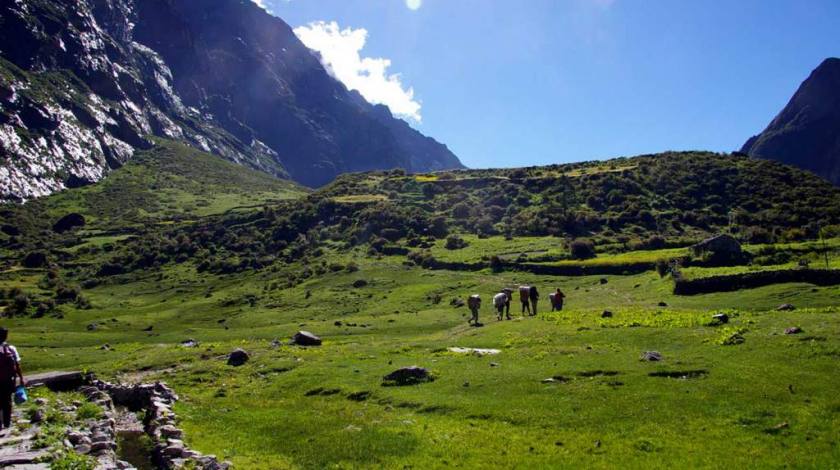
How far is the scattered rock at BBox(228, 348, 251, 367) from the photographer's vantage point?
45.2 metres

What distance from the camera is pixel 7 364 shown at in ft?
75.8

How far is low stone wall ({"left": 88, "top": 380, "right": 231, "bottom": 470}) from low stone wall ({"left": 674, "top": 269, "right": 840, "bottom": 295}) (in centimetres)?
4999

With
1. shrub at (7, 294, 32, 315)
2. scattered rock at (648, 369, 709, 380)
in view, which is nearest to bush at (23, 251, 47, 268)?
shrub at (7, 294, 32, 315)

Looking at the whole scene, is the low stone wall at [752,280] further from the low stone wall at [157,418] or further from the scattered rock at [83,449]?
the scattered rock at [83,449]

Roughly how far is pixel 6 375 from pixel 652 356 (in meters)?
30.6

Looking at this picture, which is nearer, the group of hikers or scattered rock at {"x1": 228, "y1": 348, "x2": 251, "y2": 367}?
scattered rock at {"x1": 228, "y1": 348, "x2": 251, "y2": 367}

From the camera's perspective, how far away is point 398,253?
126250mm

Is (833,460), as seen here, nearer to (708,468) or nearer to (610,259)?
(708,468)

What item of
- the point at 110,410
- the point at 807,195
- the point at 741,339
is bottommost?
the point at 110,410

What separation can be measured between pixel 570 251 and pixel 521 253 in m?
9.28

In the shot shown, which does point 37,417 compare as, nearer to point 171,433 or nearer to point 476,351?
point 171,433

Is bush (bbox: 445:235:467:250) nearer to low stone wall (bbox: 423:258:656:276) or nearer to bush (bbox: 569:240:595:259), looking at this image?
low stone wall (bbox: 423:258:656:276)

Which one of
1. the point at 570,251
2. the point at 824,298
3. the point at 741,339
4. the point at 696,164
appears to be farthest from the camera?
the point at 696,164

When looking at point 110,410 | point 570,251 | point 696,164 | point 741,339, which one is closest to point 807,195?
point 696,164
